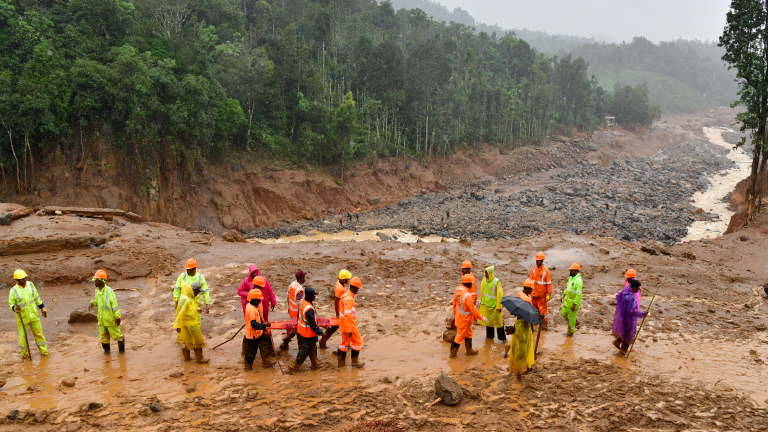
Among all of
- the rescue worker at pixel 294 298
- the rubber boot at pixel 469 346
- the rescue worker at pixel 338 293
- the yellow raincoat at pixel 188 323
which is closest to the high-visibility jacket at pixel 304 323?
the rescue worker at pixel 294 298

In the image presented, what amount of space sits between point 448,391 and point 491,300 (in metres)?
2.27

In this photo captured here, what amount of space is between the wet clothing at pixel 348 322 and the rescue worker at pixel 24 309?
4642 millimetres

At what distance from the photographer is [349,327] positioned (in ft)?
21.3

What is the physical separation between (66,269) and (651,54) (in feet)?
464

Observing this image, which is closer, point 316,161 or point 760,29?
point 760,29

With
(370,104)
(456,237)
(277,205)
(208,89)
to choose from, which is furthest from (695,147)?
(208,89)

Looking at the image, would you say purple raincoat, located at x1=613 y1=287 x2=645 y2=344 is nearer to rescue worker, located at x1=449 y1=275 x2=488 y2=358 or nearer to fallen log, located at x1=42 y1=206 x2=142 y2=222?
rescue worker, located at x1=449 y1=275 x2=488 y2=358

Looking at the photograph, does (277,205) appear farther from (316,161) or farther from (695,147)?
(695,147)

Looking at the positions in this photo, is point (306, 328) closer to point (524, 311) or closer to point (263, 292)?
point (263, 292)

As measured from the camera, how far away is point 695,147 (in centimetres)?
6194

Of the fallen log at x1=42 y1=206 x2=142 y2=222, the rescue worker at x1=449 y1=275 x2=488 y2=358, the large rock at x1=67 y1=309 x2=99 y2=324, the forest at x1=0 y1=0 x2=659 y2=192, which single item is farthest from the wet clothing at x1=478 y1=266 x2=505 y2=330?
the forest at x1=0 y1=0 x2=659 y2=192

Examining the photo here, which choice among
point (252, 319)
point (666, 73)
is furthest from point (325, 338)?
point (666, 73)

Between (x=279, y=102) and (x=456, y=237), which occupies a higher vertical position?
(x=279, y=102)

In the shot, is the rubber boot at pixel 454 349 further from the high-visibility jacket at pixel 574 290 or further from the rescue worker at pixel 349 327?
the high-visibility jacket at pixel 574 290
